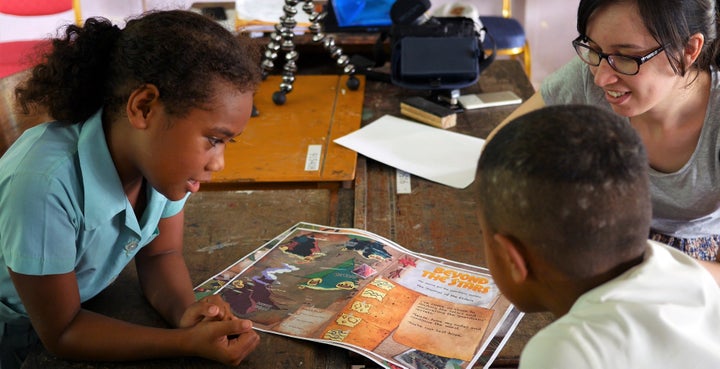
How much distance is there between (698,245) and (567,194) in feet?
2.54

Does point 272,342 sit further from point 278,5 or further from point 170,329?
point 278,5

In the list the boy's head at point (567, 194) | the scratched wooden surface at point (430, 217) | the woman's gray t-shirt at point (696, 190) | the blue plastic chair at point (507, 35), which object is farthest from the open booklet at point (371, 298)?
the blue plastic chair at point (507, 35)

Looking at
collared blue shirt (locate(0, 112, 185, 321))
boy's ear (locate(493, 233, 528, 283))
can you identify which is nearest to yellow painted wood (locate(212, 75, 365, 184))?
collared blue shirt (locate(0, 112, 185, 321))

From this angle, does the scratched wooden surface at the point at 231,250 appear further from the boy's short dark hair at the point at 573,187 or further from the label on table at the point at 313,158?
the boy's short dark hair at the point at 573,187

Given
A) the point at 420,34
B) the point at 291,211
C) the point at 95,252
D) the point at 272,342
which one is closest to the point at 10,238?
the point at 95,252

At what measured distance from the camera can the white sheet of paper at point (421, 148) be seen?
1.66 metres

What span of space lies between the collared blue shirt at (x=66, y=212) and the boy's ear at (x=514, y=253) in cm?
60

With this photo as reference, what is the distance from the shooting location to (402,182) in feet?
5.32

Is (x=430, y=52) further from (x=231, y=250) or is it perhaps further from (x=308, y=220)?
(x=231, y=250)

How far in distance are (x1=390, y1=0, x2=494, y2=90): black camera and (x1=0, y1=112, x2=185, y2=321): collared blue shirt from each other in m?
1.02

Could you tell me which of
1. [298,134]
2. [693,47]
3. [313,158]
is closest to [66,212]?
[313,158]

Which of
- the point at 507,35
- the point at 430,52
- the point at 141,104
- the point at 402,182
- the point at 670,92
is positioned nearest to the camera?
the point at 141,104

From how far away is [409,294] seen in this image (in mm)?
1181

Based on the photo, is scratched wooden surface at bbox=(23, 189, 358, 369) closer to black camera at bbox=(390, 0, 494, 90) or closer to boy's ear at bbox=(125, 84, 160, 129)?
boy's ear at bbox=(125, 84, 160, 129)
